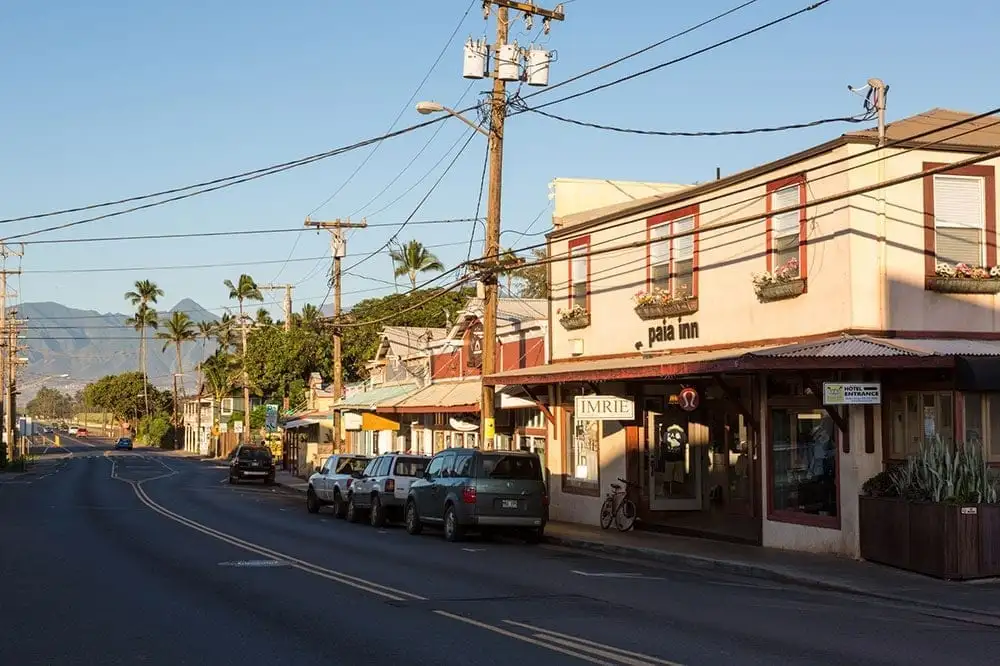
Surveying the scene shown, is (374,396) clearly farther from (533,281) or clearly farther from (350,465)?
(533,281)

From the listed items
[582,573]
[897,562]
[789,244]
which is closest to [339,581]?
[582,573]

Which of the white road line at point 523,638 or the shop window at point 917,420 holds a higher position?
the shop window at point 917,420

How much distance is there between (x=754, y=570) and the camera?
61.8 ft

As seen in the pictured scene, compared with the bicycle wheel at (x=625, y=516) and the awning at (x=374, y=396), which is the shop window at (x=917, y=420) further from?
the awning at (x=374, y=396)

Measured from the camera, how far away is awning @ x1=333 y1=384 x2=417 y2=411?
45300mm

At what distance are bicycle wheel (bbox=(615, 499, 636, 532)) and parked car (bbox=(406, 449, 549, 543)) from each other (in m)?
1.77

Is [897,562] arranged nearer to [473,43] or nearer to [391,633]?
[391,633]

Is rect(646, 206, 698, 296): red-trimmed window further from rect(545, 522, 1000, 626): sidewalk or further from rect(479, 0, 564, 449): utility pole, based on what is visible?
rect(545, 522, 1000, 626): sidewalk

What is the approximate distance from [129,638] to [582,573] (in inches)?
322

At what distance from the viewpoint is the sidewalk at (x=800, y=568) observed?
1560 cm

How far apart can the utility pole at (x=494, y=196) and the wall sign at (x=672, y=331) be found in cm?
369

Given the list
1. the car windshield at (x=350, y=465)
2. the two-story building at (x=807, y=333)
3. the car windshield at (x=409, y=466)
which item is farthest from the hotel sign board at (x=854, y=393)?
the car windshield at (x=350, y=465)

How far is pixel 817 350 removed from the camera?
19312mm

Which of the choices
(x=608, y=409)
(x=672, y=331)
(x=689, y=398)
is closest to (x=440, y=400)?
(x=608, y=409)
